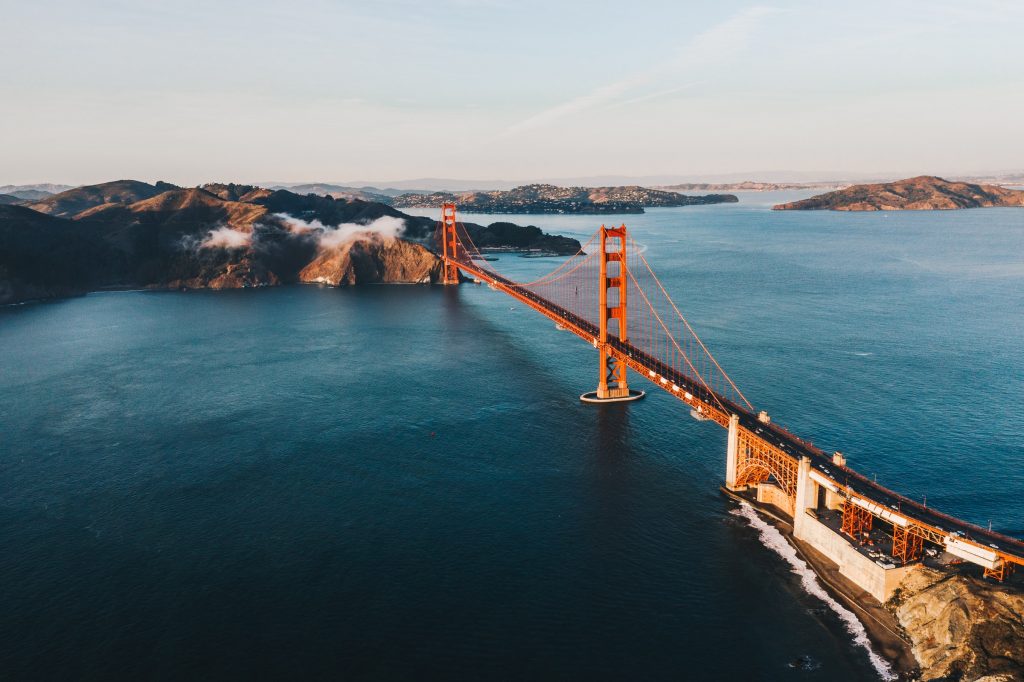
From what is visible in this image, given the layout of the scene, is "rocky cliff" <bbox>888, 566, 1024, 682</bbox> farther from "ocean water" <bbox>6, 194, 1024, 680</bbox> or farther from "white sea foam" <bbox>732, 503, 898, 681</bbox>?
"ocean water" <bbox>6, 194, 1024, 680</bbox>

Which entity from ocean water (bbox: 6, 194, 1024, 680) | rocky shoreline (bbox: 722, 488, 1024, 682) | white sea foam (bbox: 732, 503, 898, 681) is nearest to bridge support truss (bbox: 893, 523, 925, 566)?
rocky shoreline (bbox: 722, 488, 1024, 682)

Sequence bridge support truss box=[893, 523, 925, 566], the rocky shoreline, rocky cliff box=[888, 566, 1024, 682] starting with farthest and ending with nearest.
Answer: bridge support truss box=[893, 523, 925, 566] → the rocky shoreline → rocky cliff box=[888, 566, 1024, 682]

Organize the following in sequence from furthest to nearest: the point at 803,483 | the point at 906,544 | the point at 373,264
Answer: the point at 373,264 → the point at 803,483 → the point at 906,544

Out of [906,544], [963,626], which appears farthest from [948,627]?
[906,544]

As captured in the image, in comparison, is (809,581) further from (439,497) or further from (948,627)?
(439,497)

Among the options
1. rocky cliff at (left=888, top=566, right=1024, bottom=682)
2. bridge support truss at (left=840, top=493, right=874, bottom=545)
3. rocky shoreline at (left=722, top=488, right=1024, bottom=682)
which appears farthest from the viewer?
bridge support truss at (left=840, top=493, right=874, bottom=545)

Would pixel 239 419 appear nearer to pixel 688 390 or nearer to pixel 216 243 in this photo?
pixel 688 390

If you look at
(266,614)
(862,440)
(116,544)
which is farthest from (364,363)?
(862,440)
